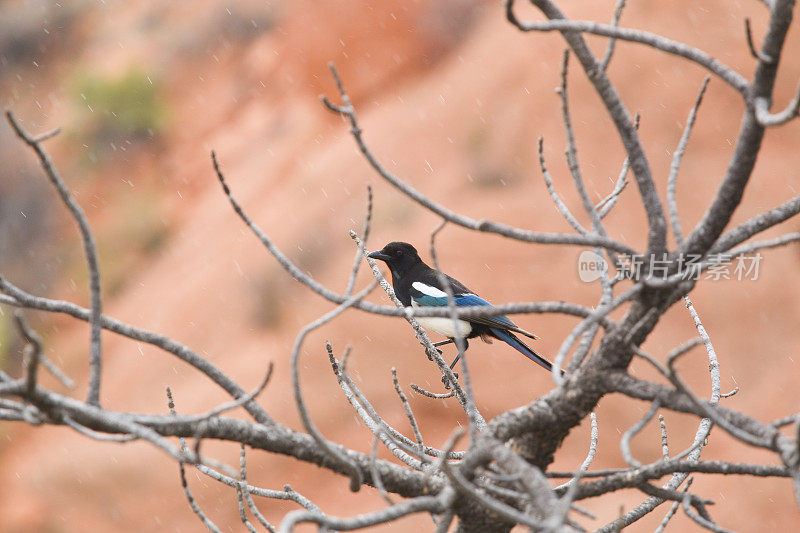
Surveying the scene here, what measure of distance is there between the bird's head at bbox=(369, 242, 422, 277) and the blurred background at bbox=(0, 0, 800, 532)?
11.4 ft

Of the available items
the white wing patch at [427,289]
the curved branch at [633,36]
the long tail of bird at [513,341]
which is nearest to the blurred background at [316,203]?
the white wing patch at [427,289]

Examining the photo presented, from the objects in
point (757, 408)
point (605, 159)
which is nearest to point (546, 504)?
point (757, 408)

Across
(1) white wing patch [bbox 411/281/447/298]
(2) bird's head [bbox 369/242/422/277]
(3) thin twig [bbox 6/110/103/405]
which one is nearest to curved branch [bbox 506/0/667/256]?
(3) thin twig [bbox 6/110/103/405]

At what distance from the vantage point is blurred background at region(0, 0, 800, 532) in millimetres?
8062

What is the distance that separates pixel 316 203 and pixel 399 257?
479 cm

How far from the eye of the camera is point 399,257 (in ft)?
15.4

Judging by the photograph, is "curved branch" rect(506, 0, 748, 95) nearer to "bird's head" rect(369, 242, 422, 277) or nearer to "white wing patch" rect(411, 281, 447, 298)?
"white wing patch" rect(411, 281, 447, 298)

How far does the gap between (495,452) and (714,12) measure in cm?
877

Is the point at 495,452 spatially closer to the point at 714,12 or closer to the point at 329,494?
the point at 329,494

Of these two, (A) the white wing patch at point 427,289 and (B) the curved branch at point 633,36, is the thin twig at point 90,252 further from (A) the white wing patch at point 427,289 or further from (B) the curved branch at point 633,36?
(A) the white wing patch at point 427,289

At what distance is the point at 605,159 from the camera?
8625 mm

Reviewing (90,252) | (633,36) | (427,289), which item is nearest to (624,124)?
(633,36)

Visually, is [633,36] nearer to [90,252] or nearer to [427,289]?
[90,252]

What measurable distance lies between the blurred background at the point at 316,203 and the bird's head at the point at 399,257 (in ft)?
11.4
